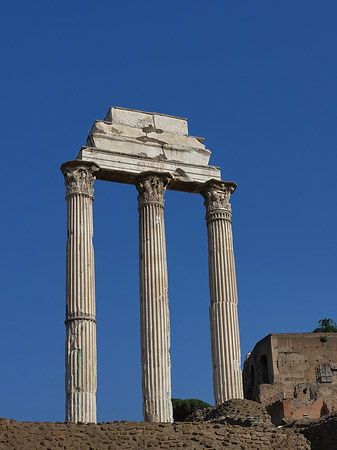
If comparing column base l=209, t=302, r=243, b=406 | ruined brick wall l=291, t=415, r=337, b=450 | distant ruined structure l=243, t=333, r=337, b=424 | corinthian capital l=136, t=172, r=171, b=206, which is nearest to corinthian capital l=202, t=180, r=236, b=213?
corinthian capital l=136, t=172, r=171, b=206

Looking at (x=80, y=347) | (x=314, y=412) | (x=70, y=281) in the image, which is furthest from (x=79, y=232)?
(x=314, y=412)

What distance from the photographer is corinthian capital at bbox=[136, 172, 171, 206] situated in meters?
25.4

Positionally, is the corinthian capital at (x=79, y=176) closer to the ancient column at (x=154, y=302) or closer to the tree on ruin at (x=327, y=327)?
the ancient column at (x=154, y=302)

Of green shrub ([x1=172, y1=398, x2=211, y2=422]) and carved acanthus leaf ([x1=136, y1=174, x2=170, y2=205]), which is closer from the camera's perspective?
carved acanthus leaf ([x1=136, y1=174, x2=170, y2=205])

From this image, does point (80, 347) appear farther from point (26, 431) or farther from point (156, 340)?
point (26, 431)

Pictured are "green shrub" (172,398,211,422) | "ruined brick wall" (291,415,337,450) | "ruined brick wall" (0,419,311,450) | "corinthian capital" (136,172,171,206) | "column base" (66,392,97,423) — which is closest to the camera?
"ruined brick wall" (0,419,311,450)

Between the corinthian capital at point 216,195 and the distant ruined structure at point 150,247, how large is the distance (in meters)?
0.03

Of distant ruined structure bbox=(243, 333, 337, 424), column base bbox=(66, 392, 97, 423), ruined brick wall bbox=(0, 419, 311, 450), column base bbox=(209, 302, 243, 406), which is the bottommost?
ruined brick wall bbox=(0, 419, 311, 450)

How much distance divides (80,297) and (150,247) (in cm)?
282

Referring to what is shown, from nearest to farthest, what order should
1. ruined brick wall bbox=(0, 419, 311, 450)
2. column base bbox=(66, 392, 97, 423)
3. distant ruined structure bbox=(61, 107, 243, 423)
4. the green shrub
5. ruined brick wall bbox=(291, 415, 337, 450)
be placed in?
ruined brick wall bbox=(0, 419, 311, 450) → ruined brick wall bbox=(291, 415, 337, 450) → column base bbox=(66, 392, 97, 423) → distant ruined structure bbox=(61, 107, 243, 423) → the green shrub

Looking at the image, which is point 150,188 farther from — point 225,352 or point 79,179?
point 225,352

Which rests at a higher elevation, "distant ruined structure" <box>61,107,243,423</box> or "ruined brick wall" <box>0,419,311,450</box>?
"distant ruined structure" <box>61,107,243,423</box>

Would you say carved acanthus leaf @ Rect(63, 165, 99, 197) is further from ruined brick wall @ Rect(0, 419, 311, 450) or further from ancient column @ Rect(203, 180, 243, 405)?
ruined brick wall @ Rect(0, 419, 311, 450)

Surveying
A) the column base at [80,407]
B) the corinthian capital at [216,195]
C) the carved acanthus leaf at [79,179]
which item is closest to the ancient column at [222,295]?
the corinthian capital at [216,195]
